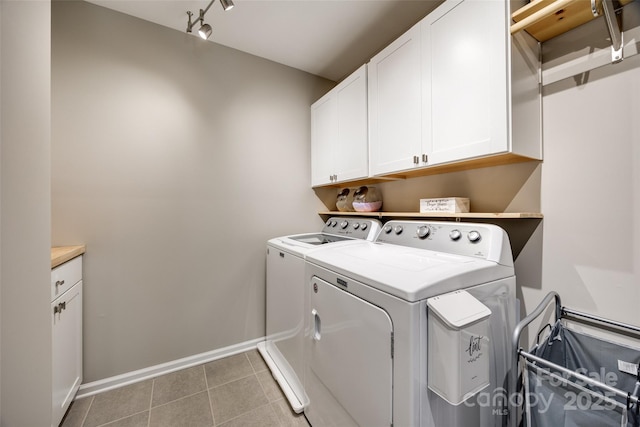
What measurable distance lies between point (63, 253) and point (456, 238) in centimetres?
209

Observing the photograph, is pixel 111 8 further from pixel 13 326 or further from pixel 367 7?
pixel 13 326

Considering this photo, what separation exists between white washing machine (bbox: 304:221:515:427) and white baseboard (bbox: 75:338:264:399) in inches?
37.9

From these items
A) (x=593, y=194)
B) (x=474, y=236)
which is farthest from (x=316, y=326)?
(x=593, y=194)

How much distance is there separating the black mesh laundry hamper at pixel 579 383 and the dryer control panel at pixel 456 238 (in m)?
0.40

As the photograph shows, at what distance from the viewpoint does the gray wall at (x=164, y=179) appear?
1.70m

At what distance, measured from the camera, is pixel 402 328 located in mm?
871

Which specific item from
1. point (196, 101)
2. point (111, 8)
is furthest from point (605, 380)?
point (111, 8)

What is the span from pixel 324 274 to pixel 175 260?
133 cm

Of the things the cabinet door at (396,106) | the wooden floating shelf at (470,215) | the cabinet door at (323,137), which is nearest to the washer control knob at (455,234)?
the wooden floating shelf at (470,215)

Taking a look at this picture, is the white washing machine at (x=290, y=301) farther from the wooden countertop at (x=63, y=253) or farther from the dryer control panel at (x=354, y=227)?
the wooden countertop at (x=63, y=253)

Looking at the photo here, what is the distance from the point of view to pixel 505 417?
119 cm

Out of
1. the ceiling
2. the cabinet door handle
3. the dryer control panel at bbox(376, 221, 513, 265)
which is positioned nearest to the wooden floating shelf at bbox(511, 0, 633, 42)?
the ceiling

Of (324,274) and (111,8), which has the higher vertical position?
(111,8)

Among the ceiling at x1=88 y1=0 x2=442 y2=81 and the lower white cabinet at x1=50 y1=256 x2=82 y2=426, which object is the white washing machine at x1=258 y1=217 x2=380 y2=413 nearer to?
the lower white cabinet at x1=50 y1=256 x2=82 y2=426
